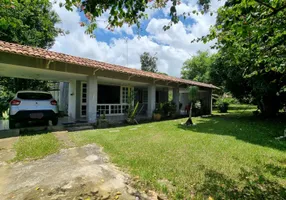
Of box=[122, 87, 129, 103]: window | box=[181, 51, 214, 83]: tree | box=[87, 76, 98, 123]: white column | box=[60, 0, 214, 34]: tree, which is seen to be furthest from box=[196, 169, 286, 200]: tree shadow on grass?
box=[181, 51, 214, 83]: tree

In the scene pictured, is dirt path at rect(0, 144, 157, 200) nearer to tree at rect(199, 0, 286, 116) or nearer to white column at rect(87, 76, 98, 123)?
tree at rect(199, 0, 286, 116)

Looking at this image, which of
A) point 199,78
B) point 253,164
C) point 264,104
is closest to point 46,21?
point 253,164

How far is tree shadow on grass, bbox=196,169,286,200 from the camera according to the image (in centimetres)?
331

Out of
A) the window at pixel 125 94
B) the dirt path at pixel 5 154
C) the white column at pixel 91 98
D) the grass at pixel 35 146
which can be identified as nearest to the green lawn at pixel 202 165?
the grass at pixel 35 146

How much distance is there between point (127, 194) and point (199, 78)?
30566 millimetres

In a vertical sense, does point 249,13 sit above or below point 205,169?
above

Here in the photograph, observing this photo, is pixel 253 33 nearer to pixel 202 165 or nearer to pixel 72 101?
pixel 202 165

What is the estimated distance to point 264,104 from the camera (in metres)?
16.0

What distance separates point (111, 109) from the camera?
43.6 feet

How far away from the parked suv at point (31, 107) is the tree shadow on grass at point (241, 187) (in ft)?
23.5

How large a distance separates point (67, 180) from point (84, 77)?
8268 mm

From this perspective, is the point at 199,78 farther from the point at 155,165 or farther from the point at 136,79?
the point at 155,165

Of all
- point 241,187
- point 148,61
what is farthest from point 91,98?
point 148,61

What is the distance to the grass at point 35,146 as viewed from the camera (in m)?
5.03
